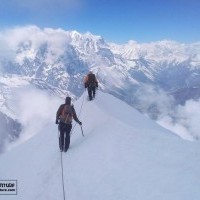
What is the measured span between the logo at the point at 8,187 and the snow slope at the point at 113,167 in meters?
0.32

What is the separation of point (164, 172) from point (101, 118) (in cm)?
1241

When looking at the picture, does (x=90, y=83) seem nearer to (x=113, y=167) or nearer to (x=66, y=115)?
(x=66, y=115)

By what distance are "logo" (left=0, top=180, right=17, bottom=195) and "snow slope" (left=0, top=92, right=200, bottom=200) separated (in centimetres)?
32

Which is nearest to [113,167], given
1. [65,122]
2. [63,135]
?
[65,122]

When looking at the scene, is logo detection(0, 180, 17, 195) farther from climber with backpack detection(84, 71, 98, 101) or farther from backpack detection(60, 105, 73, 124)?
climber with backpack detection(84, 71, 98, 101)

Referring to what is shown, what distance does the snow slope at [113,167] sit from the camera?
1484 centimetres

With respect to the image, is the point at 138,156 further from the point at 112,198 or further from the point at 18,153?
the point at 18,153

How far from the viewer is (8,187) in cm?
1958

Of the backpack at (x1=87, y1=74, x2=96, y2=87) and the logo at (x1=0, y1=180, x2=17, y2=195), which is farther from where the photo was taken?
the backpack at (x1=87, y1=74, x2=96, y2=87)

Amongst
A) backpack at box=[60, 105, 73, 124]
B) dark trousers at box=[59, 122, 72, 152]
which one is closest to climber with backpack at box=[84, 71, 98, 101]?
backpack at box=[60, 105, 73, 124]

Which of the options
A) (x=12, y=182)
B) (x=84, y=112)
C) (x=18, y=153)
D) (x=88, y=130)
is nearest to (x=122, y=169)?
(x=12, y=182)

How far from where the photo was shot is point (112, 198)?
584 inches

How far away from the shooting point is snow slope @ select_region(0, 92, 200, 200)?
14.8m

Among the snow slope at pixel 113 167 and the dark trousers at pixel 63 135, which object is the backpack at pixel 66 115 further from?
the snow slope at pixel 113 167
